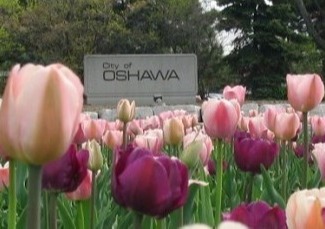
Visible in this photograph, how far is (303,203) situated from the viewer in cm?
62

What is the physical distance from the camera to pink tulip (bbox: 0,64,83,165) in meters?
0.58

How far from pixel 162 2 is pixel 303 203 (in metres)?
23.0

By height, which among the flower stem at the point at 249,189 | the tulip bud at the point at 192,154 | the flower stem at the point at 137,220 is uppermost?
the tulip bud at the point at 192,154

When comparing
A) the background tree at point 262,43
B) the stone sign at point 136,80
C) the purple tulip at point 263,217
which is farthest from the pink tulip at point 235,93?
the background tree at point 262,43

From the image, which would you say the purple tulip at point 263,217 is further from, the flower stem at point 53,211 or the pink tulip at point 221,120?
the pink tulip at point 221,120

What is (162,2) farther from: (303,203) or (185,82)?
(303,203)

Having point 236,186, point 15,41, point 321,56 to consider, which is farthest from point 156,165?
point 321,56

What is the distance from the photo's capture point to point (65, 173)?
40.8 inches

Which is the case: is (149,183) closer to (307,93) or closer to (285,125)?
(307,93)

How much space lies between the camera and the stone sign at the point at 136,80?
1570 centimetres

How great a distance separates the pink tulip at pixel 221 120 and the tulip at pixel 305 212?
779 mm

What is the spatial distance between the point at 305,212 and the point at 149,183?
22cm

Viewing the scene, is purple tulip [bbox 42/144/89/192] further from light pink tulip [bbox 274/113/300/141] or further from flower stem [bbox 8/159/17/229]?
light pink tulip [bbox 274/113/300/141]

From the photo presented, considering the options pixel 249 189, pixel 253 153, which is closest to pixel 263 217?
pixel 253 153
